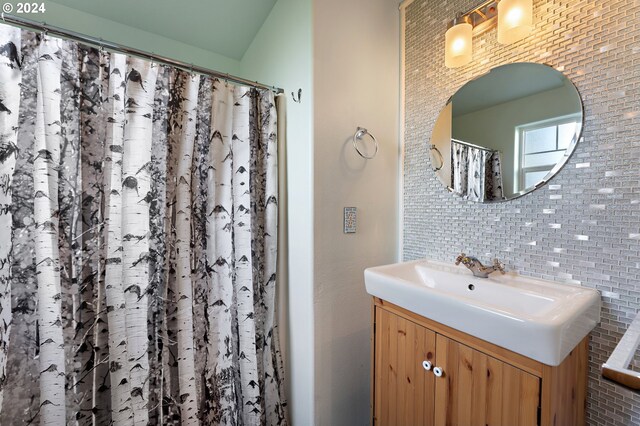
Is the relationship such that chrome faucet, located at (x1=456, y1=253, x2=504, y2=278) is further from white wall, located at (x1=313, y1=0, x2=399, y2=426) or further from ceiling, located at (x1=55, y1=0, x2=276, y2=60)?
ceiling, located at (x1=55, y1=0, x2=276, y2=60)

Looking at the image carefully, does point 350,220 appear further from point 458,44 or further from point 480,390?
point 458,44

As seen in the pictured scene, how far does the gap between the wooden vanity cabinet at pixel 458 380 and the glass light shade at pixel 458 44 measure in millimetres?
1140

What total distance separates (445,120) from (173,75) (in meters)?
1.31

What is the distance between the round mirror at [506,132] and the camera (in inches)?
37.3

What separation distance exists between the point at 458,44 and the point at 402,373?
1.43m

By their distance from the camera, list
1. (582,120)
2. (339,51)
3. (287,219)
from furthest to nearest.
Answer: (287,219)
(339,51)
(582,120)

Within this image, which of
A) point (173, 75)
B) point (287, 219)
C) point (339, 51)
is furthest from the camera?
point (287, 219)

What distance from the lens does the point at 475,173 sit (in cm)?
Answer: 118

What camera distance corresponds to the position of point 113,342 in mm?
1044

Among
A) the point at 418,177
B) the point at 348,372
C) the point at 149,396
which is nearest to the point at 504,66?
the point at 418,177

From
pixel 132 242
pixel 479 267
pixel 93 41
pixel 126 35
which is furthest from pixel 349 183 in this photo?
pixel 126 35

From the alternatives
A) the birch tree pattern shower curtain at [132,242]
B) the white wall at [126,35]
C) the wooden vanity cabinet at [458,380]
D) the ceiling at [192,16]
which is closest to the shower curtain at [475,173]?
the wooden vanity cabinet at [458,380]

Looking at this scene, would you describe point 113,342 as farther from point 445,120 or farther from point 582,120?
point 582,120

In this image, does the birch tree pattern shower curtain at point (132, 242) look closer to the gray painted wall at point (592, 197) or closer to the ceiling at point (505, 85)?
the ceiling at point (505, 85)
